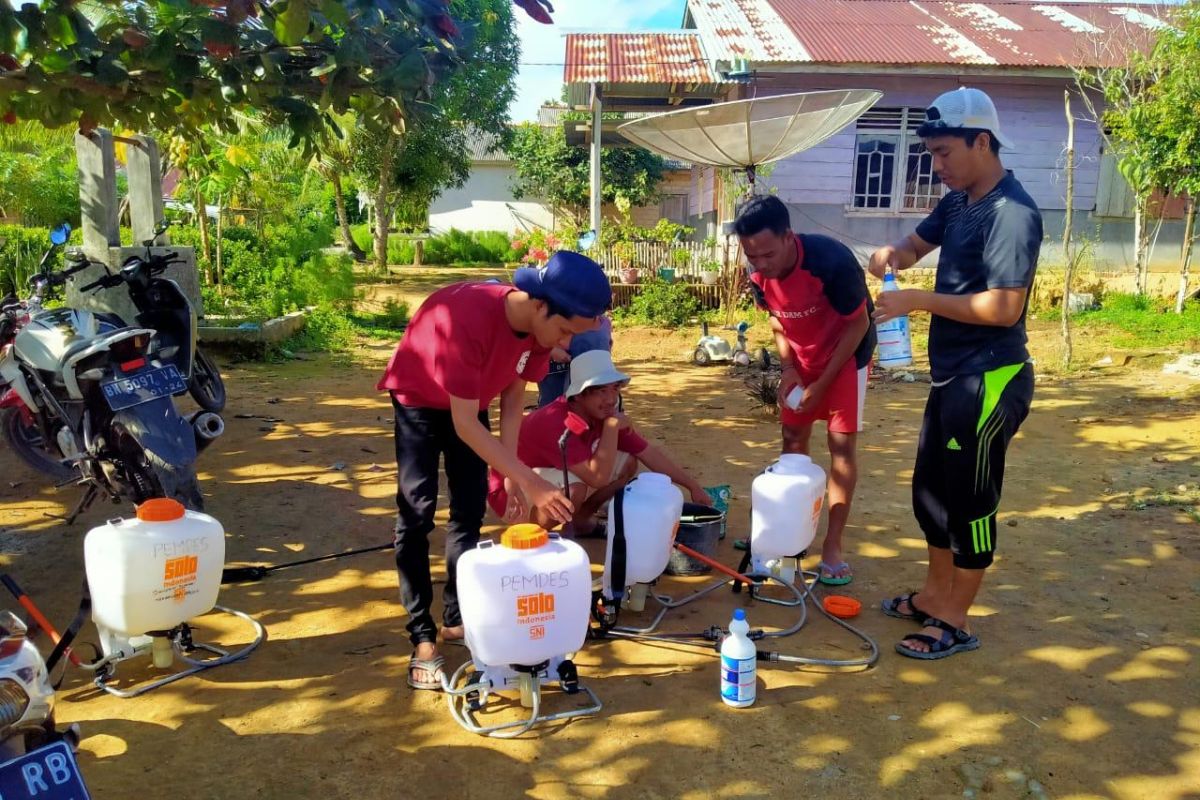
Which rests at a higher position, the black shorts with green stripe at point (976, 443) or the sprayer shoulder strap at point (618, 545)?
the black shorts with green stripe at point (976, 443)

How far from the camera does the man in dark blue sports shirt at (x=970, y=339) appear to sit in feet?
9.56

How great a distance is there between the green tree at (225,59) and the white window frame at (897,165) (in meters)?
10.3

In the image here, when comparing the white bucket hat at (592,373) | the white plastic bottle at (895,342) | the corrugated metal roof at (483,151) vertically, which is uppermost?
the corrugated metal roof at (483,151)

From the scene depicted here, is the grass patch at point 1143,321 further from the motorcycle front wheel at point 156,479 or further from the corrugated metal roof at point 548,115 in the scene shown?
the corrugated metal roof at point 548,115

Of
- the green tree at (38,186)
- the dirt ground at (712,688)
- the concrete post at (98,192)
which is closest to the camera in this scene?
the dirt ground at (712,688)

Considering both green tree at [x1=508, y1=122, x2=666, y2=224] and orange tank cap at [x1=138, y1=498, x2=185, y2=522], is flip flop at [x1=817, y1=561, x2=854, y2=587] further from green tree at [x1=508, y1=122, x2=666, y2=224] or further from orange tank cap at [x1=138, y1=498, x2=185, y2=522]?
green tree at [x1=508, y1=122, x2=666, y2=224]

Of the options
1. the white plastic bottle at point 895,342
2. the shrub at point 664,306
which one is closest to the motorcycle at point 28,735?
the white plastic bottle at point 895,342

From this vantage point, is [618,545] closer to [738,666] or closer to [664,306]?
[738,666]

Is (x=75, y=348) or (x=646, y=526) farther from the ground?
(x=75, y=348)

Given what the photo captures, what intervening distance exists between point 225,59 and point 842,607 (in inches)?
121

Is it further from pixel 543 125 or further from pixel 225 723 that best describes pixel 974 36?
pixel 543 125

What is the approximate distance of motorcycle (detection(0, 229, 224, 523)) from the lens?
3.79 m

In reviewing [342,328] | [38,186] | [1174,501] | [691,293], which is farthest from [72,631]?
[38,186]

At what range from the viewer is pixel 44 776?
1.69 meters
